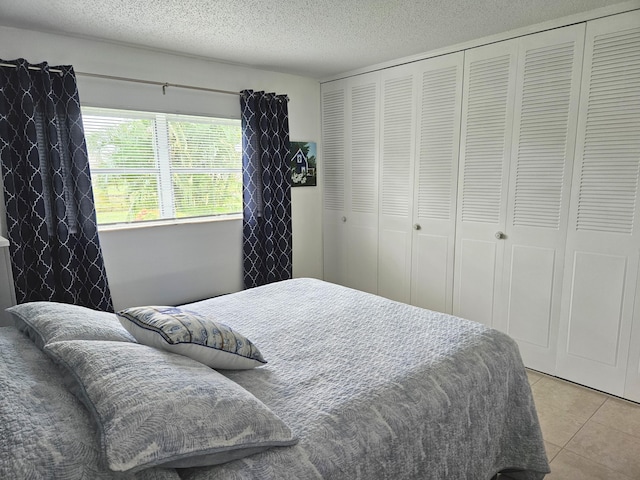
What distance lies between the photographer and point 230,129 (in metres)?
3.62

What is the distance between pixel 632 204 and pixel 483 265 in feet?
3.30

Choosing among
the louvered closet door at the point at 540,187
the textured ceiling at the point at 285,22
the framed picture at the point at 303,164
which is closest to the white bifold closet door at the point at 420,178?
the textured ceiling at the point at 285,22

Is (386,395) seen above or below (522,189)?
below

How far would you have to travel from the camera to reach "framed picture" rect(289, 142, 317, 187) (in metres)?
3.99

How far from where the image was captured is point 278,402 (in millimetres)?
1306

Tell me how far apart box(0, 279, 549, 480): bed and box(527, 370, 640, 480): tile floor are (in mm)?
361

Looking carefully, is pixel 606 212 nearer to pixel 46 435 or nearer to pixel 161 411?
pixel 161 411

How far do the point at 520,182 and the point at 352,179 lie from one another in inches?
62.0

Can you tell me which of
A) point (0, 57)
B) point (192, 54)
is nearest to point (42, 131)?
point (0, 57)

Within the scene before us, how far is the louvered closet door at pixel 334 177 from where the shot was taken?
399 centimetres

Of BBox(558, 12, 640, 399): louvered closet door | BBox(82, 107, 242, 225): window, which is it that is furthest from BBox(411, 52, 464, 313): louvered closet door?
BBox(82, 107, 242, 225): window

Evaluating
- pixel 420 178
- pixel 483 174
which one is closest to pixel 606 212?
pixel 483 174

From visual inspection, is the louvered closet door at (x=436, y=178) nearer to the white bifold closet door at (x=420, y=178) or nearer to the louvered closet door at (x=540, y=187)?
the white bifold closet door at (x=420, y=178)

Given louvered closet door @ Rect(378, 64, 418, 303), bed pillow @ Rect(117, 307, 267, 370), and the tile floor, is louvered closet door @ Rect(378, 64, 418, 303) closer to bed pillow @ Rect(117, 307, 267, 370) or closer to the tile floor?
the tile floor
